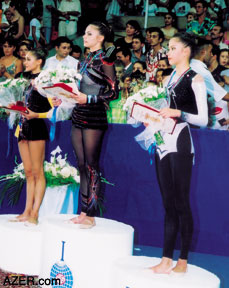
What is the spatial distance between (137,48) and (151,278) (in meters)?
4.85

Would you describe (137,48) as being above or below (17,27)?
below

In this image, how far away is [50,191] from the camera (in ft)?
17.0

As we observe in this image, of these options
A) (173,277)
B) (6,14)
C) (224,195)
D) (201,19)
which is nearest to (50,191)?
(224,195)

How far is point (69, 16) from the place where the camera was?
871cm

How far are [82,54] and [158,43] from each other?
4.43 ft

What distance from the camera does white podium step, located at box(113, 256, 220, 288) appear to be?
3.32m

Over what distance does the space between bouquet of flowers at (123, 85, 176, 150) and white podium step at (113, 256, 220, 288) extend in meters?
0.81

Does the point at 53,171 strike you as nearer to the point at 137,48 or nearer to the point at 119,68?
the point at 119,68

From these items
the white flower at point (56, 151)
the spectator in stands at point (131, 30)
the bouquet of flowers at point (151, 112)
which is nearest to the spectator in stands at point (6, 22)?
the spectator in stands at point (131, 30)

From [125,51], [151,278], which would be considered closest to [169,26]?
[125,51]

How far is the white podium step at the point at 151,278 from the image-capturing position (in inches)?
131

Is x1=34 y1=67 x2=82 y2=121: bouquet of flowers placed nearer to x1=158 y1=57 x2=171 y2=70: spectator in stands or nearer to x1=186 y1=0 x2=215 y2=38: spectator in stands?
x1=158 y1=57 x2=171 y2=70: spectator in stands

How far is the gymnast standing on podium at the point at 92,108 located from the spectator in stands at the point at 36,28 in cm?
462

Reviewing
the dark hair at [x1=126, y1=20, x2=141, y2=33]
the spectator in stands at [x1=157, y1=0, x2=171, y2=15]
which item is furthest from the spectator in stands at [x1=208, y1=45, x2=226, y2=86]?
the spectator in stands at [x1=157, y1=0, x2=171, y2=15]
